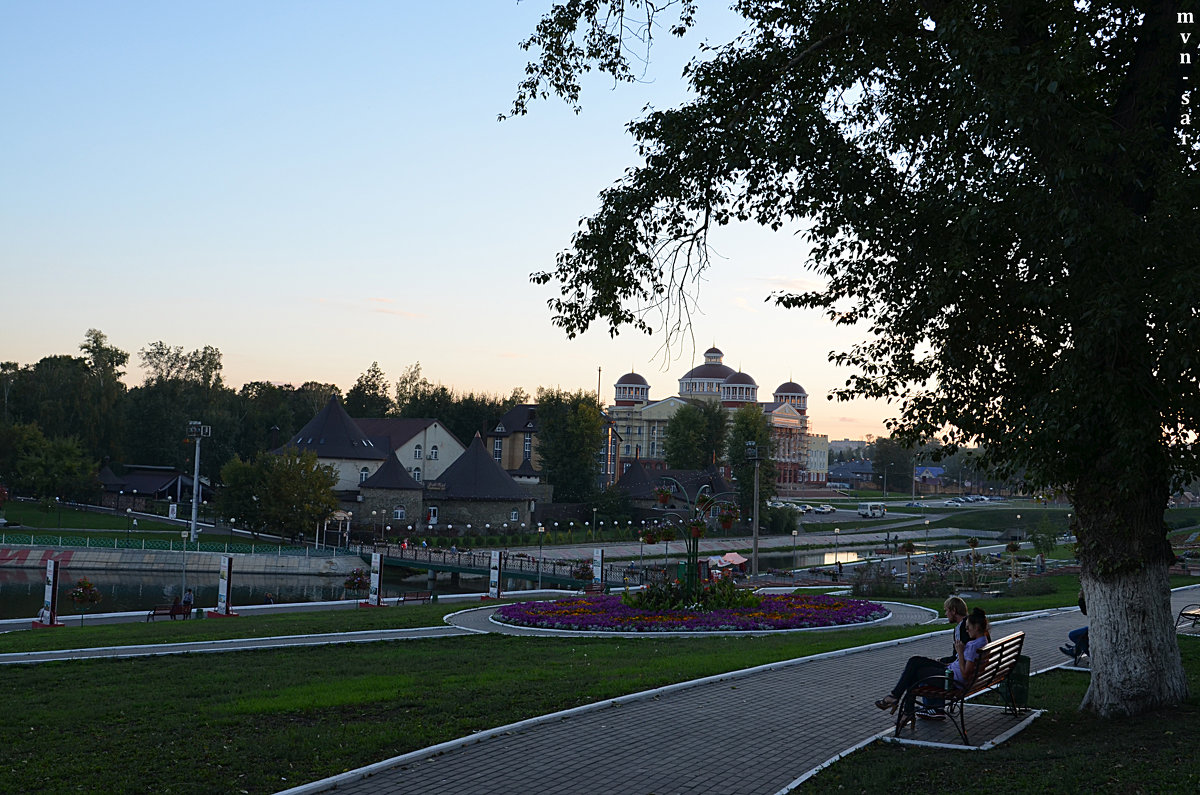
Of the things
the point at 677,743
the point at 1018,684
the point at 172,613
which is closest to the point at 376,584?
the point at 172,613

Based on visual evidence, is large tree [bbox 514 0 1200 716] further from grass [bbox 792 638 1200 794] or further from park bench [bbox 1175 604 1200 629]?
park bench [bbox 1175 604 1200 629]

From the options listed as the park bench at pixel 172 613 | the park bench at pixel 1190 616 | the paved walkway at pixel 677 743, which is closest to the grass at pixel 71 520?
the park bench at pixel 172 613

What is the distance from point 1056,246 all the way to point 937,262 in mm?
1138

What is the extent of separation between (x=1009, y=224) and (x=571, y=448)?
253 ft

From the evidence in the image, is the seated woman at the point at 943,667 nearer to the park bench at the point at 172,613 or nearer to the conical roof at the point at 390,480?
the park bench at the point at 172,613

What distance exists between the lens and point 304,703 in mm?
10562

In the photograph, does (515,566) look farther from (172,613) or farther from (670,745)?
(670,745)

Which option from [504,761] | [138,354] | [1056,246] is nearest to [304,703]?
[504,761]

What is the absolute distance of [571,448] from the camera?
86.0m

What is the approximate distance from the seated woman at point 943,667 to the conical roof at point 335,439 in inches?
2859

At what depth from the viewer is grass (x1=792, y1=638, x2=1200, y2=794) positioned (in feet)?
23.9

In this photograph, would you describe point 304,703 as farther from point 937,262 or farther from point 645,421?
point 645,421

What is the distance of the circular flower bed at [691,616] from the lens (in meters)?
21.7

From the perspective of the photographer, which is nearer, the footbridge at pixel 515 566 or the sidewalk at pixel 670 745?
the sidewalk at pixel 670 745
